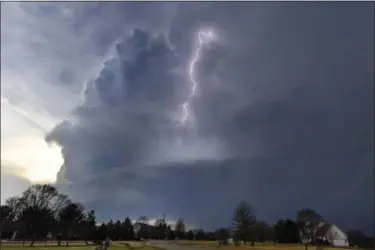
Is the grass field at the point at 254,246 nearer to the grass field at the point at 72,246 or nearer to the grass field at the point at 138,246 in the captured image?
the grass field at the point at 138,246

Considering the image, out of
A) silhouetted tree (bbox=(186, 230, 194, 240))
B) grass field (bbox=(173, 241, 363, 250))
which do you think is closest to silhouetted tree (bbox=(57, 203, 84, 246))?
grass field (bbox=(173, 241, 363, 250))

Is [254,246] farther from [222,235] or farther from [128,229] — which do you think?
[128,229]

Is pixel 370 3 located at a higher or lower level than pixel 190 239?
higher

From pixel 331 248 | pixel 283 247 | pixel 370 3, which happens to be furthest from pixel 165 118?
pixel 370 3

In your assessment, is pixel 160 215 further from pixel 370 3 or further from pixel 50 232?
pixel 370 3

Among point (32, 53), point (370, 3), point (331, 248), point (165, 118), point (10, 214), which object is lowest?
point (331, 248)

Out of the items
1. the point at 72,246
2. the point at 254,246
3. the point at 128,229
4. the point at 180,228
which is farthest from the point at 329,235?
the point at 72,246
